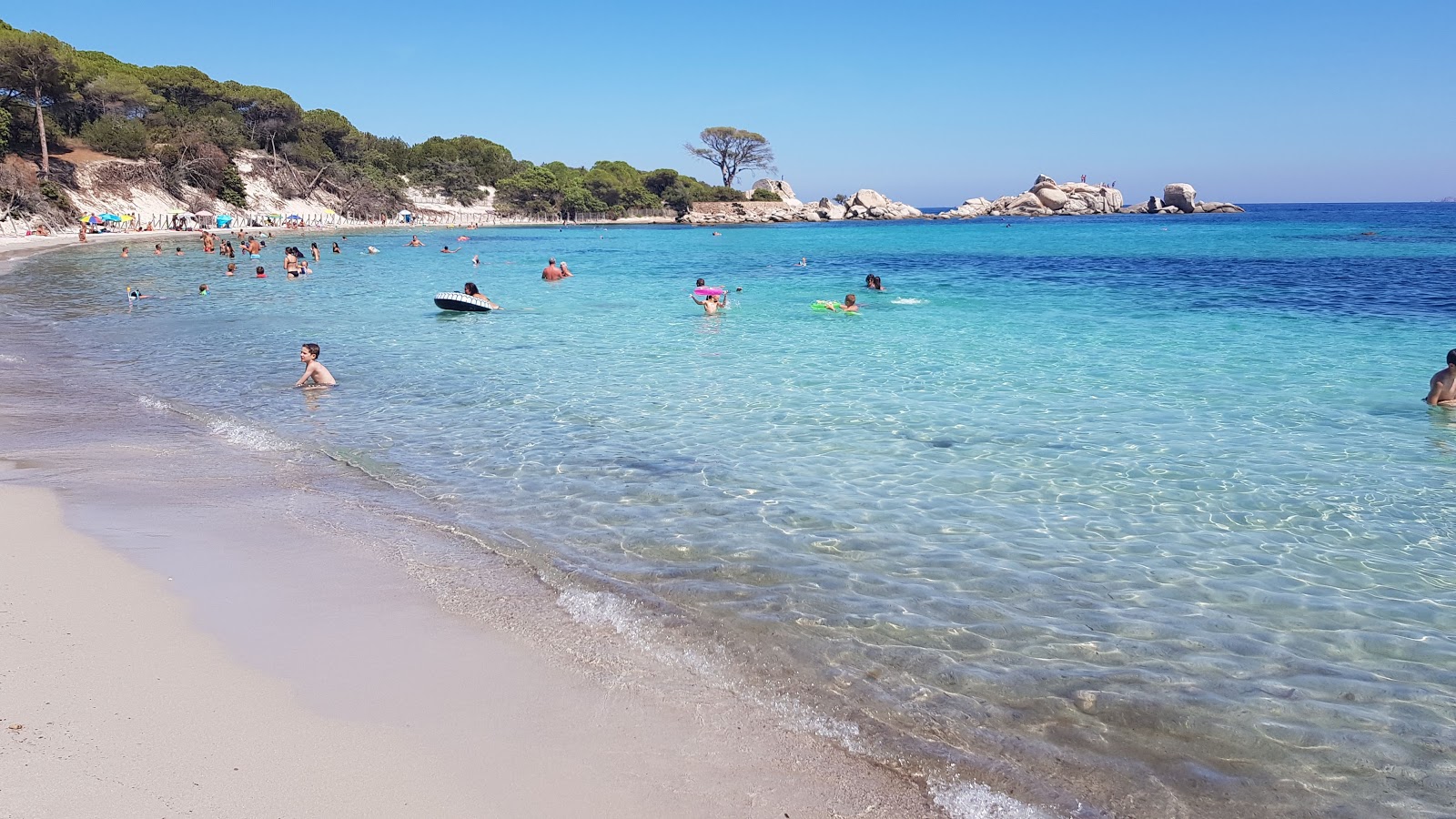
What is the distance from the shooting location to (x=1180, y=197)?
5719 inches

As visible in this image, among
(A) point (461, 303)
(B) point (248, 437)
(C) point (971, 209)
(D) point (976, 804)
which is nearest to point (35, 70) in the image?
(A) point (461, 303)

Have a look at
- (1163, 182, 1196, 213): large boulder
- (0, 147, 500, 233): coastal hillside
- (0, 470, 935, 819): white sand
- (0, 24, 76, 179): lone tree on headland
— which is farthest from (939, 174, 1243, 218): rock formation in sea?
(0, 470, 935, 819): white sand

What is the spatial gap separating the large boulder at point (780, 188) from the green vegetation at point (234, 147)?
18.3 m

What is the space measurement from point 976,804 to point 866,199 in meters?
153

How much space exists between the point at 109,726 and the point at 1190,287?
32098mm

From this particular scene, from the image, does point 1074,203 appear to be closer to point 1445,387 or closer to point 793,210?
point 793,210

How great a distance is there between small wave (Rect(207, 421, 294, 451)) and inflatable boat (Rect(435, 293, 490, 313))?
38.5 feet

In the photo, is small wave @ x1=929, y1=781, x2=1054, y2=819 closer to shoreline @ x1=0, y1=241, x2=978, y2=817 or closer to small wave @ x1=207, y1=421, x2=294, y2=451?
shoreline @ x1=0, y1=241, x2=978, y2=817

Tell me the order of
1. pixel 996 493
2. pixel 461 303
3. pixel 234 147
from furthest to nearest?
pixel 234 147, pixel 461 303, pixel 996 493

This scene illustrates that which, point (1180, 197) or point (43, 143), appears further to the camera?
point (1180, 197)

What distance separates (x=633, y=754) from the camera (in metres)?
3.99

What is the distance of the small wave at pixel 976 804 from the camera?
3.64 m

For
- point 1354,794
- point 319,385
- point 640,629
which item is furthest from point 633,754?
point 319,385

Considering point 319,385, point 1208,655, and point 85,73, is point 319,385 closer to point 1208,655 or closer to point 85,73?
point 1208,655
